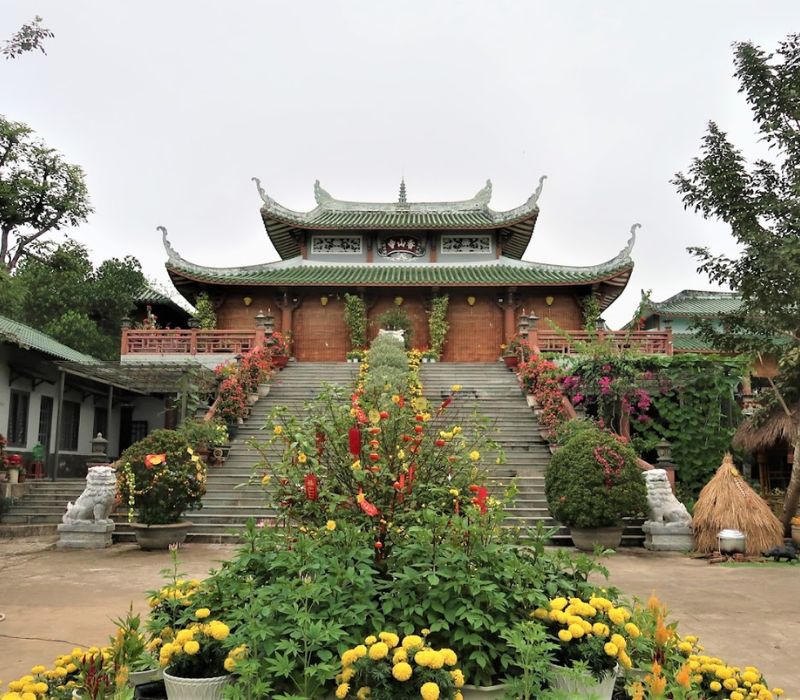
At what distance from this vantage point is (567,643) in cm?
292

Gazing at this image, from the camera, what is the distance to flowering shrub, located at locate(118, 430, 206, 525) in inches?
362

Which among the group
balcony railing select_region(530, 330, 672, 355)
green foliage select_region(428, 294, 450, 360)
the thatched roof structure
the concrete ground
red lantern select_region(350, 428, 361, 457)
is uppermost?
green foliage select_region(428, 294, 450, 360)

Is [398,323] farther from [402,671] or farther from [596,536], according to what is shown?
[402,671]

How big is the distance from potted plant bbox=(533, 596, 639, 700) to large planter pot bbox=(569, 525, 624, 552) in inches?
251

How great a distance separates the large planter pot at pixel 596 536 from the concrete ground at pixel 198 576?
0.91 ft

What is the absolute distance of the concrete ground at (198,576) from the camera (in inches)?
180

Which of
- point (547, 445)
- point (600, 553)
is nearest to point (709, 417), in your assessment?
point (547, 445)

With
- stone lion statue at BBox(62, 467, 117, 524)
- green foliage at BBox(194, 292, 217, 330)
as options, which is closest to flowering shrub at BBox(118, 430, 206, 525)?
stone lion statue at BBox(62, 467, 117, 524)

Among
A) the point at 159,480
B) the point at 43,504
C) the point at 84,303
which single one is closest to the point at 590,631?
the point at 159,480

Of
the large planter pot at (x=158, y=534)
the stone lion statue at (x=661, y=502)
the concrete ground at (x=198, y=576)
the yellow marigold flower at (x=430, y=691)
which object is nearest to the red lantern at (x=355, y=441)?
the yellow marigold flower at (x=430, y=691)

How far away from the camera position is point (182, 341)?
20000 mm

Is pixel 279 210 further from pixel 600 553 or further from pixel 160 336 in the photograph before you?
pixel 600 553

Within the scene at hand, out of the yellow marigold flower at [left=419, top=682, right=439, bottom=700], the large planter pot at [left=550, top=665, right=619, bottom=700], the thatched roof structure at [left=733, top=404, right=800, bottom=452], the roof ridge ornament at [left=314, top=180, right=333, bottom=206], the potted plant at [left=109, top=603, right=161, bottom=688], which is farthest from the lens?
the roof ridge ornament at [left=314, top=180, right=333, bottom=206]

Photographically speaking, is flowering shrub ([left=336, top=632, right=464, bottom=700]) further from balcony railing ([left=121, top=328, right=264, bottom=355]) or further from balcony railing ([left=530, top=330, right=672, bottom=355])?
balcony railing ([left=121, top=328, right=264, bottom=355])
